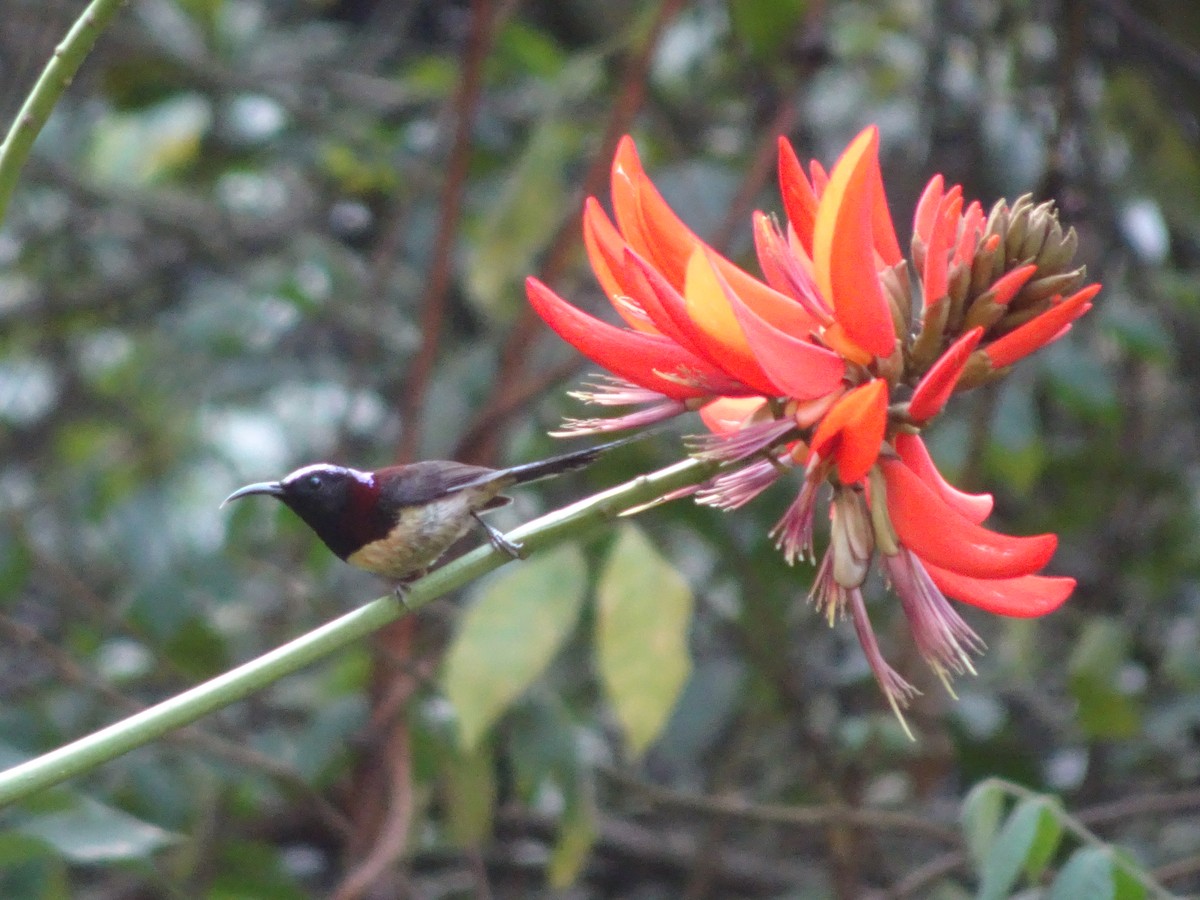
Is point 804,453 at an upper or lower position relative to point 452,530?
lower

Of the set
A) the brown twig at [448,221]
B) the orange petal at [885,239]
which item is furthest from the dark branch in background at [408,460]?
the orange petal at [885,239]

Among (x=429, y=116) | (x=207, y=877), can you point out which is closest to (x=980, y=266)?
(x=207, y=877)

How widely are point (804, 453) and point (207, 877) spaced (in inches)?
93.6

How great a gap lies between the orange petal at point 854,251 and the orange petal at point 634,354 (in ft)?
0.37

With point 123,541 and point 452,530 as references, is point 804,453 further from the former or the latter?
point 123,541

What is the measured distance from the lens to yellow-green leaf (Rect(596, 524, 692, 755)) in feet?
Answer: 6.56

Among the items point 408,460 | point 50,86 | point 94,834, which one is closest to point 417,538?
point 94,834

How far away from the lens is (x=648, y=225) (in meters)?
1.15

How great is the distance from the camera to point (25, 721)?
2559 mm

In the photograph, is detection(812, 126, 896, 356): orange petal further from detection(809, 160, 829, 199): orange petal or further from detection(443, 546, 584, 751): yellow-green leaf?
detection(443, 546, 584, 751): yellow-green leaf

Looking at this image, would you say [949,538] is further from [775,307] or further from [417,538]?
[417,538]

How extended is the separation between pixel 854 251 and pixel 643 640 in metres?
1.07

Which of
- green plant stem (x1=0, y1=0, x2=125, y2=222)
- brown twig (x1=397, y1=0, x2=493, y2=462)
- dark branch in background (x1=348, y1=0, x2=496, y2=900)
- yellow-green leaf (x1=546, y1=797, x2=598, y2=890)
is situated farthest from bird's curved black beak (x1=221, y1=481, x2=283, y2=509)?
brown twig (x1=397, y1=0, x2=493, y2=462)

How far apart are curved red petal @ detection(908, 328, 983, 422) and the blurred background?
989 mm
